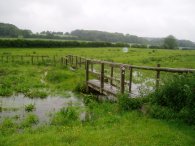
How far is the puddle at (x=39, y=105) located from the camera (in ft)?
44.3

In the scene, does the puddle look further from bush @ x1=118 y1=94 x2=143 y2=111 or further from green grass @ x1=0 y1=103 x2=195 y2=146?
green grass @ x1=0 y1=103 x2=195 y2=146

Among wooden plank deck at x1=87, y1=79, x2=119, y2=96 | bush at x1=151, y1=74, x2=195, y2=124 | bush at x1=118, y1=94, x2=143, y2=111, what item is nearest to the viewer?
bush at x1=151, y1=74, x2=195, y2=124

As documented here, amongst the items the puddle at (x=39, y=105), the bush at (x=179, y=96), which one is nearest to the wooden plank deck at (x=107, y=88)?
the puddle at (x=39, y=105)

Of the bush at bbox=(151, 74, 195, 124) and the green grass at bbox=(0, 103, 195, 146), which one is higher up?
the bush at bbox=(151, 74, 195, 124)

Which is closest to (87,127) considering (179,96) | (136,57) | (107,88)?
(179,96)

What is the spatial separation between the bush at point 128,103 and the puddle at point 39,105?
1.83 m

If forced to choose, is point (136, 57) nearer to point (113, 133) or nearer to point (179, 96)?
point (179, 96)

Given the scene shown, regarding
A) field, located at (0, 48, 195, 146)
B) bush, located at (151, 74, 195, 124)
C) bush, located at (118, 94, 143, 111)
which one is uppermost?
bush, located at (151, 74, 195, 124)

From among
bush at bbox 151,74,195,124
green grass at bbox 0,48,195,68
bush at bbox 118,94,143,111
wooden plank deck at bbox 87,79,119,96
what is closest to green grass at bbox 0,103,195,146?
bush at bbox 151,74,195,124

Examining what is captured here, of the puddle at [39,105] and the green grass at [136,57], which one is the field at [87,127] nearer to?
the puddle at [39,105]

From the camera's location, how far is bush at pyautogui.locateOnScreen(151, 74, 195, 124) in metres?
10.0

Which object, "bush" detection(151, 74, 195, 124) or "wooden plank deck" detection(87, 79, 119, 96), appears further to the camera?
"wooden plank deck" detection(87, 79, 119, 96)

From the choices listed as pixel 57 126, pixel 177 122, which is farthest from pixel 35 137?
pixel 177 122

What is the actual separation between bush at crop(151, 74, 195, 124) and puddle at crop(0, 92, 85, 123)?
3556 mm
